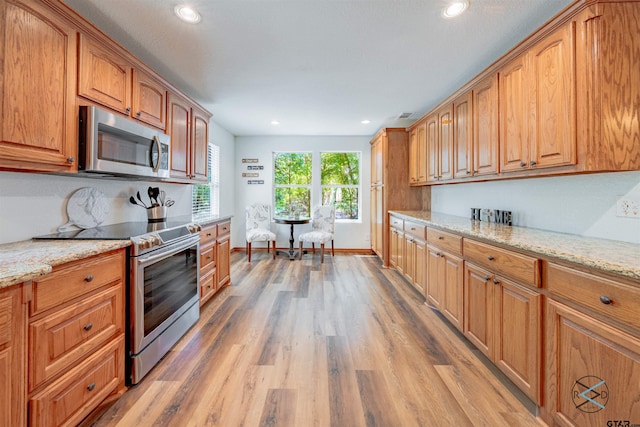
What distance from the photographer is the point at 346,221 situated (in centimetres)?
581

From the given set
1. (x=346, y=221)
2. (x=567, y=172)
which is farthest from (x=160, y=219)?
(x=346, y=221)

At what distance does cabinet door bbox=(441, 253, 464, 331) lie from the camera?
2.27 meters

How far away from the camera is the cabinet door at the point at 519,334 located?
146 cm

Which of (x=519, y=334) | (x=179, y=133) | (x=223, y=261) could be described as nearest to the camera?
(x=519, y=334)

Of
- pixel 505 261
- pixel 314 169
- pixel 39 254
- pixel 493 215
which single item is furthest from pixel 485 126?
pixel 314 169

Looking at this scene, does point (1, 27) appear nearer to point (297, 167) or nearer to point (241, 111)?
point (241, 111)

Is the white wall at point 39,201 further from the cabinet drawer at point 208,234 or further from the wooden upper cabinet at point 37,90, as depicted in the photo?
the cabinet drawer at point 208,234

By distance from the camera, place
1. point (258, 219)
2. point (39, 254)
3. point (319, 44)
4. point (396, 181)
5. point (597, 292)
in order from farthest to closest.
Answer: point (258, 219)
point (396, 181)
point (319, 44)
point (39, 254)
point (597, 292)

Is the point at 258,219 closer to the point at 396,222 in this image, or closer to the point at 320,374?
the point at 396,222

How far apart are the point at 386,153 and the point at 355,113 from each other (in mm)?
807

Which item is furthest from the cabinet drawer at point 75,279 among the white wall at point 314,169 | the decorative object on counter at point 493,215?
the white wall at point 314,169

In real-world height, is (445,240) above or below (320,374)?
above

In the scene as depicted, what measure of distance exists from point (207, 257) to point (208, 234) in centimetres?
24

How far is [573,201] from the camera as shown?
1.93 metres
